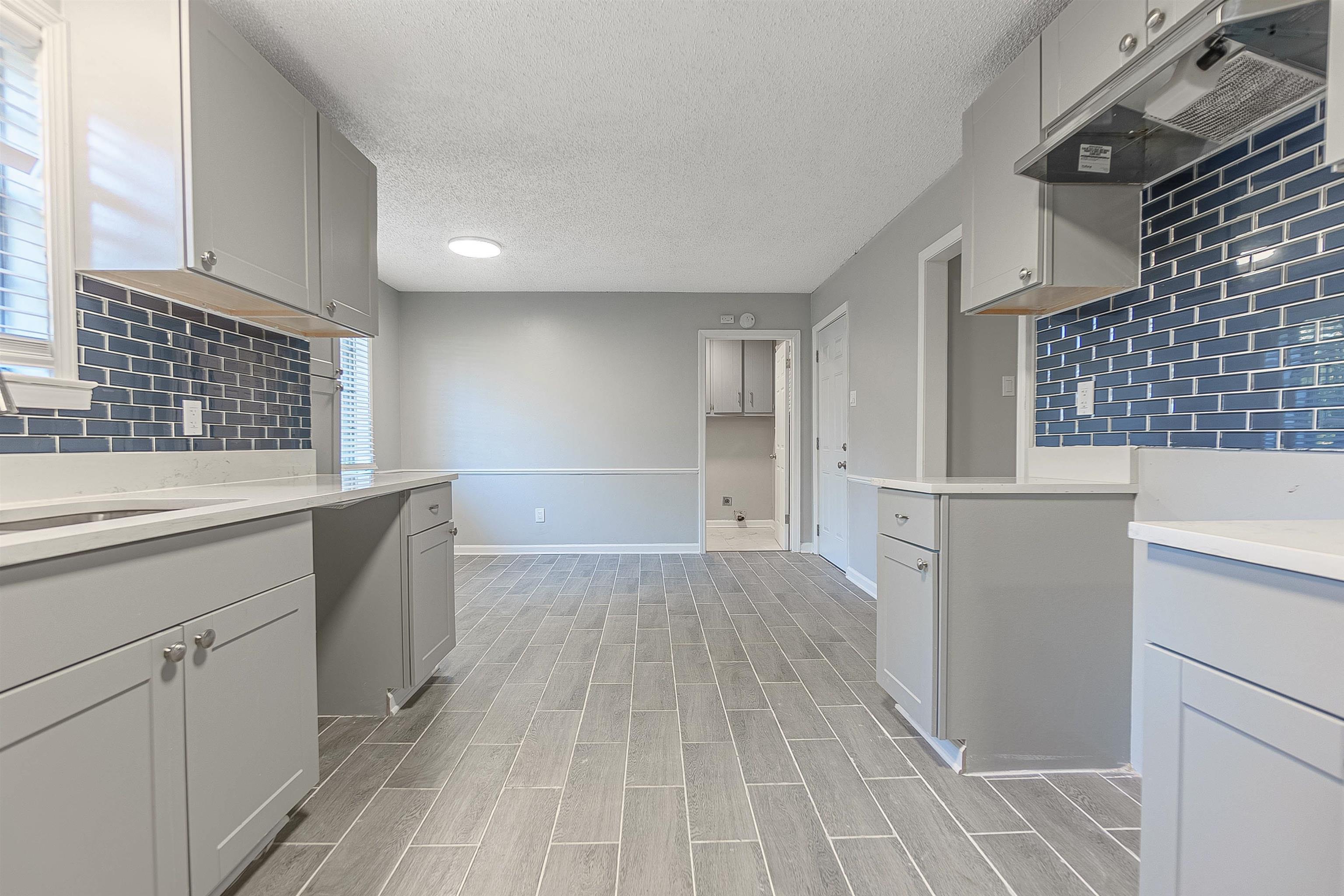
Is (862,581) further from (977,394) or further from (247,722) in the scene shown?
(247,722)

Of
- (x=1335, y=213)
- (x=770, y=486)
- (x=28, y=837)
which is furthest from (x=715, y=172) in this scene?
(x=770, y=486)

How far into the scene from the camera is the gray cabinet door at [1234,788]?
27.2 inches

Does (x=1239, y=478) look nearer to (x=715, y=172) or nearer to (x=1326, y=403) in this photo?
(x=1326, y=403)

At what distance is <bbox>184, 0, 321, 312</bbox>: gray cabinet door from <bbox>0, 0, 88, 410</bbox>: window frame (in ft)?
1.06

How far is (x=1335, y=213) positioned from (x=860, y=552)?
9.74 feet

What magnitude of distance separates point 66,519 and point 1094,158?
288cm

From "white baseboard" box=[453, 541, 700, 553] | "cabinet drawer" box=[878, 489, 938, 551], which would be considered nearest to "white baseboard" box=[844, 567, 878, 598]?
"white baseboard" box=[453, 541, 700, 553]

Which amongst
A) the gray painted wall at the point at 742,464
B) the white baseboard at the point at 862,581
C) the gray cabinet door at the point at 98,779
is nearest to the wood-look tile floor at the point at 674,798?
the gray cabinet door at the point at 98,779

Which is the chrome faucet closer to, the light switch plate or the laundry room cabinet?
the light switch plate

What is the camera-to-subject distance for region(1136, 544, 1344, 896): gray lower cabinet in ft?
2.26

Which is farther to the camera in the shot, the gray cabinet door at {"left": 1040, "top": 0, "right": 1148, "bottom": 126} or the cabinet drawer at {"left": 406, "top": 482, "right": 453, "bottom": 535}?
the cabinet drawer at {"left": 406, "top": 482, "right": 453, "bottom": 535}

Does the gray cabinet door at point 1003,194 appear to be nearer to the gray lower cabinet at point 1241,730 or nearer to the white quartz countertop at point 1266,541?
the white quartz countertop at point 1266,541

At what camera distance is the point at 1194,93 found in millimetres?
1257

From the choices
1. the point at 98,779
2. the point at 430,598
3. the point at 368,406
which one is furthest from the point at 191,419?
the point at 368,406
